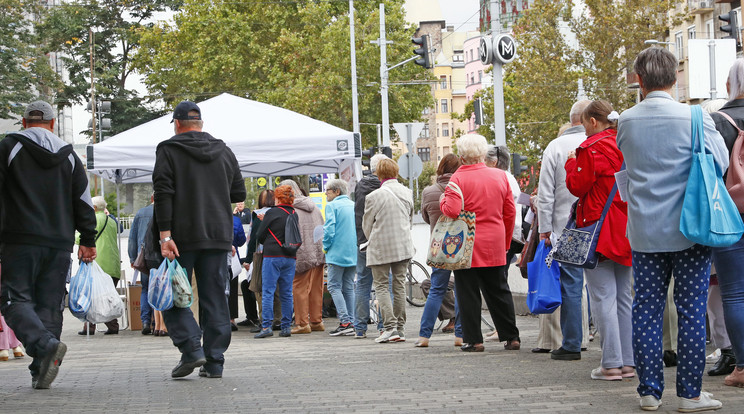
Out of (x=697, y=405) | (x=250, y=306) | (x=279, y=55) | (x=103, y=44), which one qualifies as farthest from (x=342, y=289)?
(x=103, y=44)

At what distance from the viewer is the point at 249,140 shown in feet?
48.6

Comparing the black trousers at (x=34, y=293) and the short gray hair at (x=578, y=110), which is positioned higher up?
the short gray hair at (x=578, y=110)

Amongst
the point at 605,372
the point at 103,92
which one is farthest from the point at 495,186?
the point at 103,92

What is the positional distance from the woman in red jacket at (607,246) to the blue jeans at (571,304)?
113cm

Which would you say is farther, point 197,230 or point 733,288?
point 197,230

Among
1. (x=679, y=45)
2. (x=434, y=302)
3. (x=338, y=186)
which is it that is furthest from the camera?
(x=679, y=45)

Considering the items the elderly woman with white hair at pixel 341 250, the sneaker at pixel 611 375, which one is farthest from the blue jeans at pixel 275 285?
the sneaker at pixel 611 375

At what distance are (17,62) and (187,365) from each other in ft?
123

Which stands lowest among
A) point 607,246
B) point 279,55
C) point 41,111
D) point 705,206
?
point 607,246

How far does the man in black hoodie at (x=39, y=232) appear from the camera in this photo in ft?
25.0

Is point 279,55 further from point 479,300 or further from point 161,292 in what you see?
point 161,292

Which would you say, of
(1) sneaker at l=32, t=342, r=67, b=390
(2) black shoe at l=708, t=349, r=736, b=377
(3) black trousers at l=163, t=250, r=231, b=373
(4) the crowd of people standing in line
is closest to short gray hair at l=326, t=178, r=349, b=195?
(4) the crowd of people standing in line

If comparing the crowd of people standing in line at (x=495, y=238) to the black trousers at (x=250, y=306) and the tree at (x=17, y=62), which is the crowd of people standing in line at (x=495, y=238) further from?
the tree at (x=17, y=62)

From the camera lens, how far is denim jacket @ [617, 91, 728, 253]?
6059 mm
